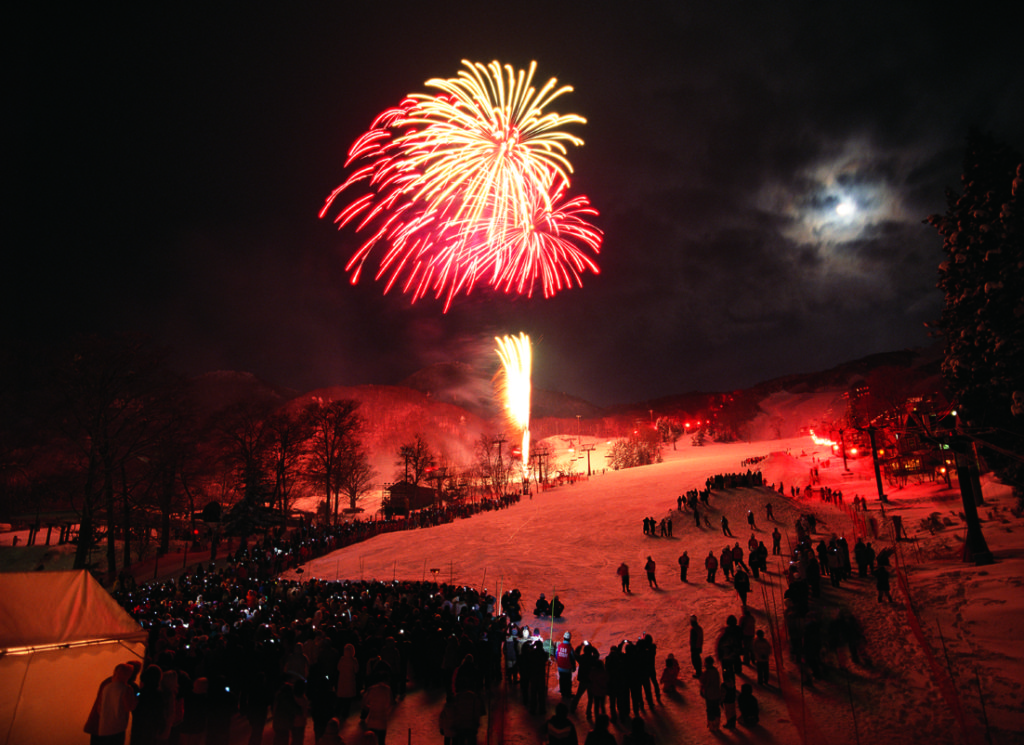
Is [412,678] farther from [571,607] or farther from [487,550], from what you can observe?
[487,550]

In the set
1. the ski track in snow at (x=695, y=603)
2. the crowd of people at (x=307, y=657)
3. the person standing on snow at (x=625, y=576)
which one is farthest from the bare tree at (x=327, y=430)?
the person standing on snow at (x=625, y=576)

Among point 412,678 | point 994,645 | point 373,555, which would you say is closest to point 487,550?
point 373,555

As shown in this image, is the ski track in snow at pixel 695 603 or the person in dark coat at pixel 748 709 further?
the ski track in snow at pixel 695 603

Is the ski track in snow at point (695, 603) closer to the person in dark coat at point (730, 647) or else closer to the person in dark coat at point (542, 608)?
the person in dark coat at point (542, 608)

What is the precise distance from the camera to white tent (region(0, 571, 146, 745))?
20.0 feet

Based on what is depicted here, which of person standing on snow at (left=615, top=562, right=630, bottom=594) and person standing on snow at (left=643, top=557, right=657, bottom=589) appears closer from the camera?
person standing on snow at (left=615, top=562, right=630, bottom=594)

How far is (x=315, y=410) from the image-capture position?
4947 cm

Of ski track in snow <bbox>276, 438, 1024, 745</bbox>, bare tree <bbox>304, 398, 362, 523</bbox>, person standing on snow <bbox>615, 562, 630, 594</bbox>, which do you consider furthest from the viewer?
bare tree <bbox>304, 398, 362, 523</bbox>

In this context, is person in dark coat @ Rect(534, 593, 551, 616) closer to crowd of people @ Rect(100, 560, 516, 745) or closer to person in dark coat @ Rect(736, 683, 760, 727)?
crowd of people @ Rect(100, 560, 516, 745)

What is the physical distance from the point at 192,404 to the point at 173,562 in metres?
9.46

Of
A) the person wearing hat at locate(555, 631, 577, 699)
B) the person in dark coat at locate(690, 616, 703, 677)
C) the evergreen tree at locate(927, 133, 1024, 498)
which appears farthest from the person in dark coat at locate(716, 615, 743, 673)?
the evergreen tree at locate(927, 133, 1024, 498)

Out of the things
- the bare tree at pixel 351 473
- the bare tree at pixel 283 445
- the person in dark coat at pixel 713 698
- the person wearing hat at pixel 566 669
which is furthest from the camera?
the bare tree at pixel 351 473

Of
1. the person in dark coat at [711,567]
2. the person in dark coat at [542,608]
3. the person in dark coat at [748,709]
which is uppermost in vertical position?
the person in dark coat at [711,567]

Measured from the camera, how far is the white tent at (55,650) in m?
6.11
